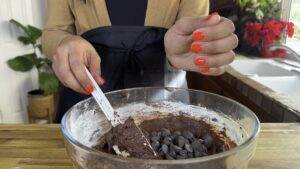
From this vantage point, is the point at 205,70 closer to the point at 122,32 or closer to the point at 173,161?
the point at 173,161

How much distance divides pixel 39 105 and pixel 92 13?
1.60 meters

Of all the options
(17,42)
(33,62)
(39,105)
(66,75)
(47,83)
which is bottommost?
(39,105)

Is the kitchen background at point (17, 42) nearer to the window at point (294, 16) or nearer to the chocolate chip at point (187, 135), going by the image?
the window at point (294, 16)

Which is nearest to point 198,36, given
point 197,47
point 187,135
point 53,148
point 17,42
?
point 197,47

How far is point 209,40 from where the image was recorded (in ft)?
1.90

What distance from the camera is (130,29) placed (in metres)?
0.93

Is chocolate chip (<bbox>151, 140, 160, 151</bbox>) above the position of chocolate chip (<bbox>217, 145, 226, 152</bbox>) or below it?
above

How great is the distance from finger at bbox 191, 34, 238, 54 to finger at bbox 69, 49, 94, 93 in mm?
191

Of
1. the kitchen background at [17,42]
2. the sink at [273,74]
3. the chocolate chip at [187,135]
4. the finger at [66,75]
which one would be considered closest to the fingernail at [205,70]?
the chocolate chip at [187,135]

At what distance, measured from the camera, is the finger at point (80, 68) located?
0.60 meters

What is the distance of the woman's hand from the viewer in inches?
22.5

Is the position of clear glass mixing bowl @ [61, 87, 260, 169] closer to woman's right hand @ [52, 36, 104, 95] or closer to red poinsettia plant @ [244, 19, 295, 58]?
woman's right hand @ [52, 36, 104, 95]

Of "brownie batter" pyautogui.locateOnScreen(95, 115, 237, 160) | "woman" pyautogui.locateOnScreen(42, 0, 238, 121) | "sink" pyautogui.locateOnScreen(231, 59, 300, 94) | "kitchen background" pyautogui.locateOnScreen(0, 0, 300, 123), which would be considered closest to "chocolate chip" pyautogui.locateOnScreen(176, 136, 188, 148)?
"brownie batter" pyautogui.locateOnScreen(95, 115, 237, 160)

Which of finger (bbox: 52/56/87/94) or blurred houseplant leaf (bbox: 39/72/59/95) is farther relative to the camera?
blurred houseplant leaf (bbox: 39/72/59/95)
